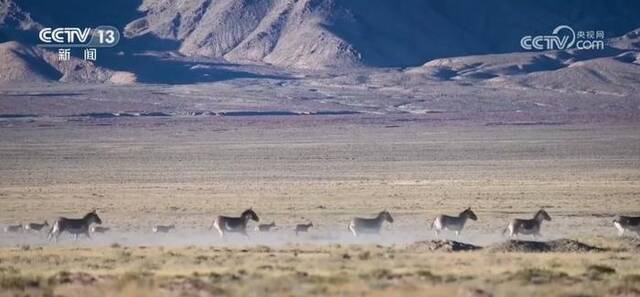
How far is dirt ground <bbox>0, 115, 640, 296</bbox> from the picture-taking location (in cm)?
2077

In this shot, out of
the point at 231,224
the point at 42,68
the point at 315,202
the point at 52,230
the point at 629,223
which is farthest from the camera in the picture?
the point at 42,68

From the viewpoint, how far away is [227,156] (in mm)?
77625

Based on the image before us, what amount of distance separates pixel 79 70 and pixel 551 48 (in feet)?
233

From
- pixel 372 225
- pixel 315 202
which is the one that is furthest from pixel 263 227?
pixel 315 202

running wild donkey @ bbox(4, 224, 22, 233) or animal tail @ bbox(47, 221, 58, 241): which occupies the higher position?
running wild donkey @ bbox(4, 224, 22, 233)

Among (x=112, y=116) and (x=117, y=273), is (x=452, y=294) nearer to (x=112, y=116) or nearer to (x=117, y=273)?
(x=117, y=273)

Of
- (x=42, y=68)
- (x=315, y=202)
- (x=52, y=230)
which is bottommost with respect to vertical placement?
(x=52, y=230)

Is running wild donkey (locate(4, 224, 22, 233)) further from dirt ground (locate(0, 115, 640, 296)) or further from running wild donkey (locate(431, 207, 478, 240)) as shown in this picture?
running wild donkey (locate(431, 207, 478, 240))

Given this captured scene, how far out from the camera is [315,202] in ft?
146

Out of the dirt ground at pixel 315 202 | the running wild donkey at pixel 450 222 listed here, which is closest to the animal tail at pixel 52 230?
the dirt ground at pixel 315 202

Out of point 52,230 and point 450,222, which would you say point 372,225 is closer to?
point 450,222

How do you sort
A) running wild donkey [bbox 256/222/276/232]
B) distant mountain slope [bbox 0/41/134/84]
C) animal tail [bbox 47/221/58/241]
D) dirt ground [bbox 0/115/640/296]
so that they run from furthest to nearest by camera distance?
distant mountain slope [bbox 0/41/134/84] < running wild donkey [bbox 256/222/276/232] < animal tail [bbox 47/221/58/241] < dirt ground [bbox 0/115/640/296]

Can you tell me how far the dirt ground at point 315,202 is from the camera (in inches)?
818

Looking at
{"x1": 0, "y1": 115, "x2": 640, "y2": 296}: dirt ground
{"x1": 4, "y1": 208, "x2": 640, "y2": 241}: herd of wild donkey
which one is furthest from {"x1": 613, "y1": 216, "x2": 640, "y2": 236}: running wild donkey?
{"x1": 0, "y1": 115, "x2": 640, "y2": 296}: dirt ground
